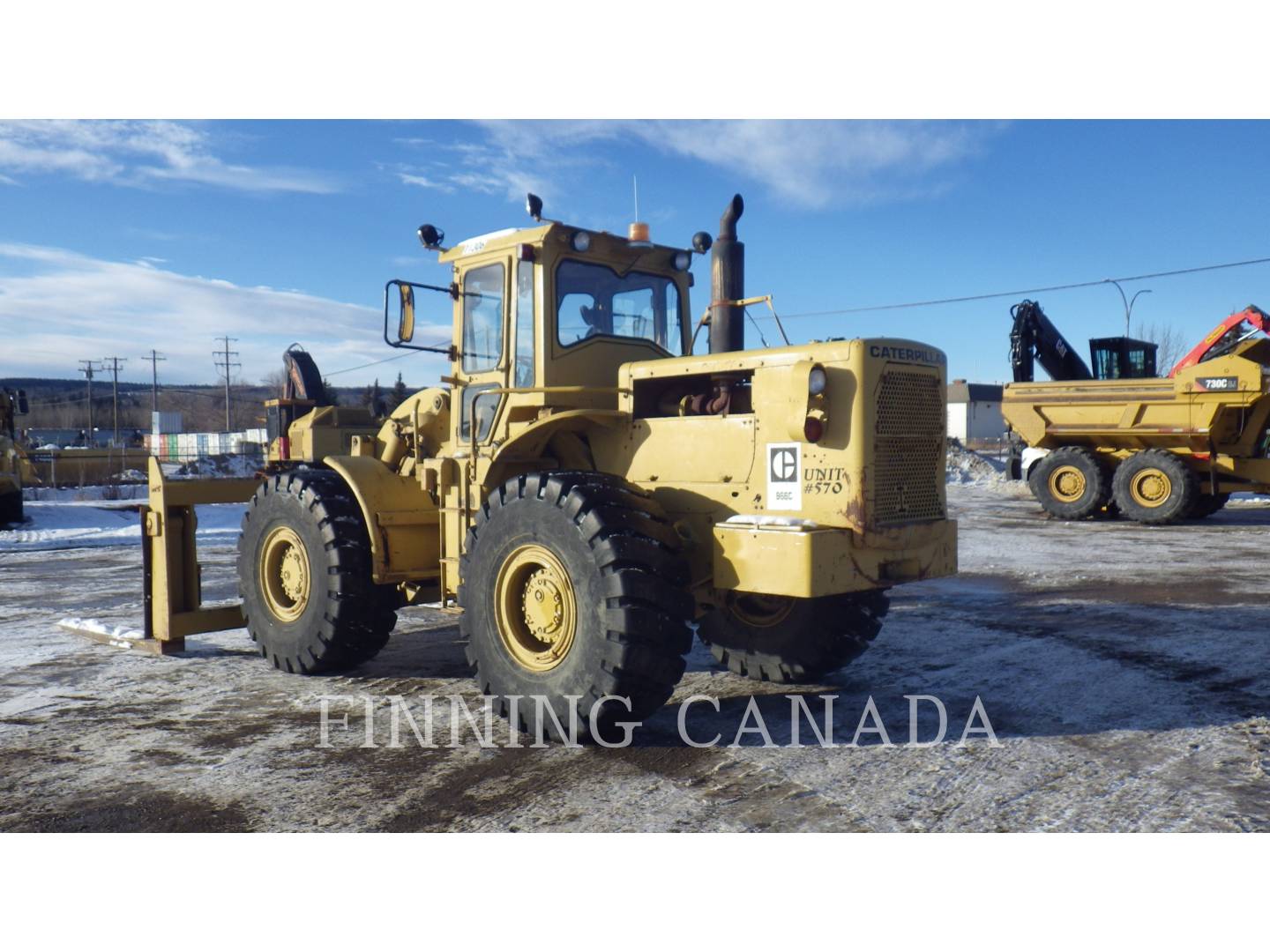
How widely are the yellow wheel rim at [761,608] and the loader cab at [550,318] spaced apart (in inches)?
56.0

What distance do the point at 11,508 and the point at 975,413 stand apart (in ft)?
244

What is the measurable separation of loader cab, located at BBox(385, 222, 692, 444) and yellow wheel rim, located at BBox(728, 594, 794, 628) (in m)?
1.42

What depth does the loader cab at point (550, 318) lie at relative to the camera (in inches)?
227

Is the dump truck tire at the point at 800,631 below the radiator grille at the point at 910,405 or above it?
below

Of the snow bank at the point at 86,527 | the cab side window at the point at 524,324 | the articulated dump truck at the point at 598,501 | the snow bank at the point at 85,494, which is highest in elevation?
the cab side window at the point at 524,324

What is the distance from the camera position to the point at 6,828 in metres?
3.79

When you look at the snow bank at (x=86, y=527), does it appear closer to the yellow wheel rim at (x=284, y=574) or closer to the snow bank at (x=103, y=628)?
the snow bank at (x=103, y=628)

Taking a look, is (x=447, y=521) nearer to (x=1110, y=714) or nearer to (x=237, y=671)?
(x=237, y=671)

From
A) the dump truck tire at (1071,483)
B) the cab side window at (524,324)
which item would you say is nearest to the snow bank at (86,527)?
the cab side window at (524,324)

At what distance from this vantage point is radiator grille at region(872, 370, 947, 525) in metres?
4.91

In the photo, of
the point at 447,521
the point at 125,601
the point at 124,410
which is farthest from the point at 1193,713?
the point at 124,410

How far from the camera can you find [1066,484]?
18.0 metres

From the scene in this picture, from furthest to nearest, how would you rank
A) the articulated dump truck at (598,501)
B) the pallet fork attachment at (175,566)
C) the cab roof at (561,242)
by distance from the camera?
1. the pallet fork attachment at (175,566)
2. the cab roof at (561,242)
3. the articulated dump truck at (598,501)

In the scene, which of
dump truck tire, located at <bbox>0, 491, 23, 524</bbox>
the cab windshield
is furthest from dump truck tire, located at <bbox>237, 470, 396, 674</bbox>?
dump truck tire, located at <bbox>0, 491, 23, 524</bbox>
